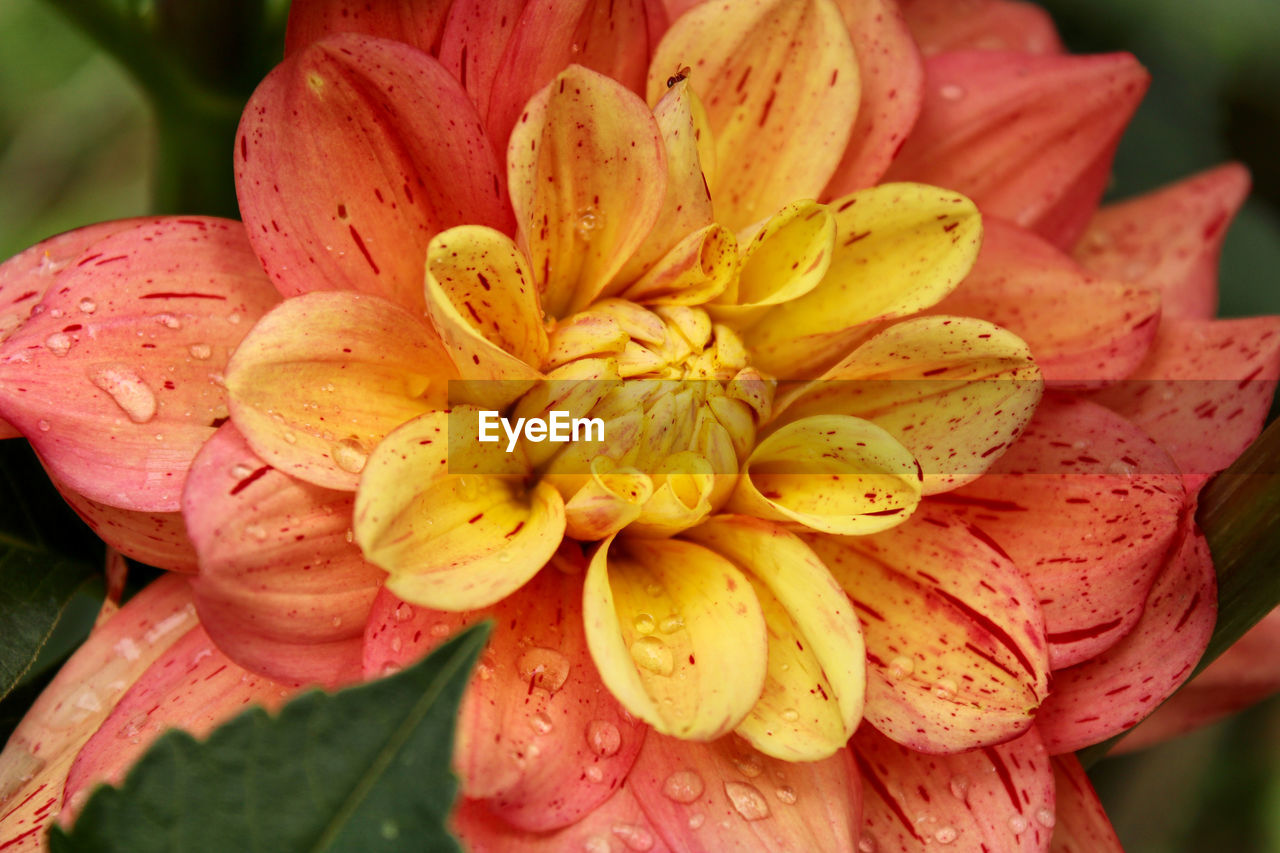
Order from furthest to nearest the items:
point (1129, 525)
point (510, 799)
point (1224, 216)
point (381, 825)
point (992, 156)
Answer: point (1224, 216) < point (992, 156) < point (1129, 525) < point (510, 799) < point (381, 825)

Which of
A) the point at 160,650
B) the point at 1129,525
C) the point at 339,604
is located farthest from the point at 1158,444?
the point at 160,650

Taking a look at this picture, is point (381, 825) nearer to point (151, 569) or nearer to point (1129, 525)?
point (151, 569)

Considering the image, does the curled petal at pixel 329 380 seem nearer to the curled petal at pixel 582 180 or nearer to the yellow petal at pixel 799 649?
the curled petal at pixel 582 180

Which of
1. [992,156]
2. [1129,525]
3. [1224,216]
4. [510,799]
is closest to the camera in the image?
[510,799]

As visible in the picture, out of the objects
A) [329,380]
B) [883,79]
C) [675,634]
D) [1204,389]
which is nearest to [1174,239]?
[1204,389]

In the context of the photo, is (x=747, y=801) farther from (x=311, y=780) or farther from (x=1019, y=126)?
(x=1019, y=126)

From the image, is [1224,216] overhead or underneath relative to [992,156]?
underneath

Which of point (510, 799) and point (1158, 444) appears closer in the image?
point (510, 799)
